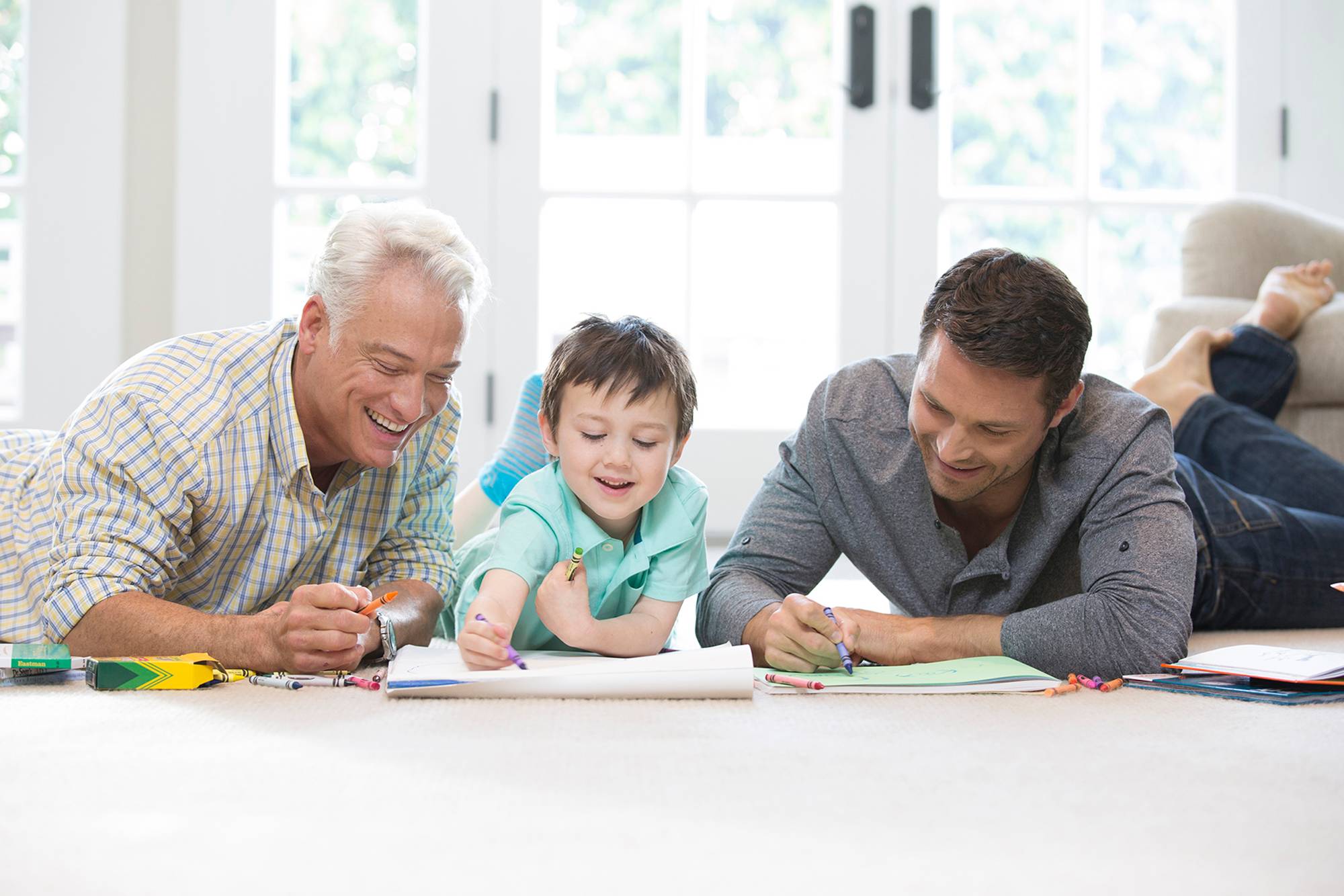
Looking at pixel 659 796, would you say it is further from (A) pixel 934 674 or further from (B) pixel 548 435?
(B) pixel 548 435

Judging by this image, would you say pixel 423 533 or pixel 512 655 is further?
pixel 423 533

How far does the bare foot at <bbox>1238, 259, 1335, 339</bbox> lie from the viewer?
2576 millimetres

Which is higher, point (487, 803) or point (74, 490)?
point (74, 490)

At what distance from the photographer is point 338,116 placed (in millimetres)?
3336

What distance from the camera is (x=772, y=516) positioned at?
1762 millimetres

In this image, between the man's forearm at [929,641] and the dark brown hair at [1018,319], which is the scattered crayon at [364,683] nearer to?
the man's forearm at [929,641]

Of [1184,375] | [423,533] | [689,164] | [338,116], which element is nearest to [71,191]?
[338,116]

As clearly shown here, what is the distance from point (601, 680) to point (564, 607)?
0.51 ft

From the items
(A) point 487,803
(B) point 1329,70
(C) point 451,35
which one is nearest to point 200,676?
(A) point 487,803

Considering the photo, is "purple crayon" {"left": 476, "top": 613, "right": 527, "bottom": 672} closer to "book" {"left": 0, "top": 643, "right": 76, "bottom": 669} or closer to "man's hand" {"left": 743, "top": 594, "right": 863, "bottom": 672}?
"man's hand" {"left": 743, "top": 594, "right": 863, "bottom": 672}

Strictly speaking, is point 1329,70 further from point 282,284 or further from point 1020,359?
point 282,284

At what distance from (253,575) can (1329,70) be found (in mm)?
3207

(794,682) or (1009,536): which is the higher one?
(1009,536)

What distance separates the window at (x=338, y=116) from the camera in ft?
10.9
